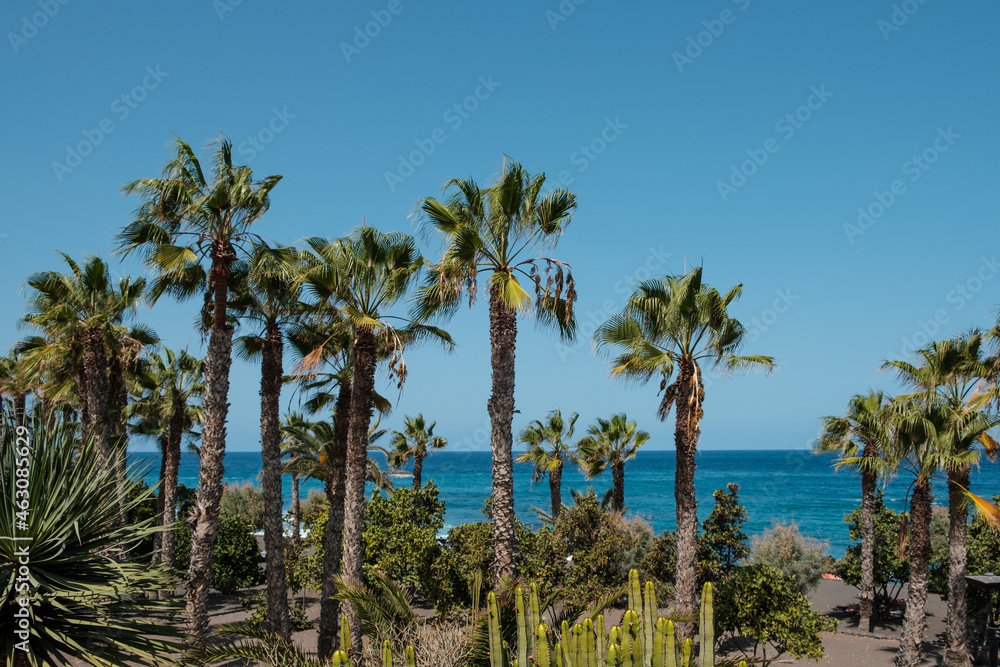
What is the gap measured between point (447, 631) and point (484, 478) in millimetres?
129468

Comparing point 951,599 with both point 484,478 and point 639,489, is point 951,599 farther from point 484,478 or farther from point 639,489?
point 484,478

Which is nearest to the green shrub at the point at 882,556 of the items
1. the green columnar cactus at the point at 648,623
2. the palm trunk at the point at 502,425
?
the palm trunk at the point at 502,425

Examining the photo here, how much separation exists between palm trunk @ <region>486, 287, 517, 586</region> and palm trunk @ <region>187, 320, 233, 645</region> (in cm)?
542

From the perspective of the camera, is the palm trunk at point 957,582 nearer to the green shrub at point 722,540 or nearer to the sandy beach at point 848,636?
the sandy beach at point 848,636

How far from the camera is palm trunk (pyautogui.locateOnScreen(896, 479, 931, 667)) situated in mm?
17047

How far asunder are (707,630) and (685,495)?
896 centimetres

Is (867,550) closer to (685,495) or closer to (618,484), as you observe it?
(618,484)

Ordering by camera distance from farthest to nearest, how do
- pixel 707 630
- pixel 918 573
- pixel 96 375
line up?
pixel 96 375, pixel 918 573, pixel 707 630

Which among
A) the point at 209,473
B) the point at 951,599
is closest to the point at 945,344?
the point at 951,599

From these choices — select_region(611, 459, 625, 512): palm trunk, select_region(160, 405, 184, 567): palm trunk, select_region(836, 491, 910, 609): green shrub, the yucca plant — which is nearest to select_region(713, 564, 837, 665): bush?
select_region(836, 491, 910, 609): green shrub

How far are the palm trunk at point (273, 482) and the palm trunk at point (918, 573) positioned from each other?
51.3 ft

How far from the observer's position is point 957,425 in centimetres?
1688

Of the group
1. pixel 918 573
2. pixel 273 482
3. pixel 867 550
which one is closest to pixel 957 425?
pixel 918 573

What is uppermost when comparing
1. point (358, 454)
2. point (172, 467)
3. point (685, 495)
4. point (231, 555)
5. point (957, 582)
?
point (358, 454)
